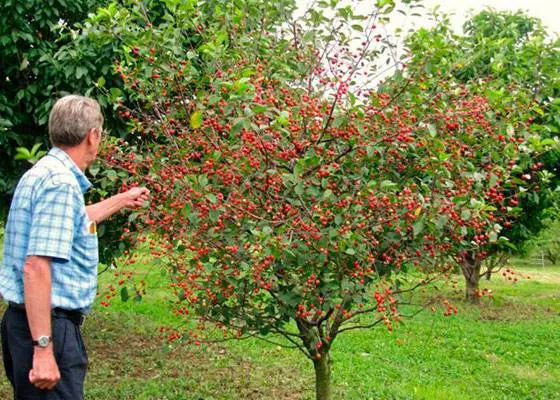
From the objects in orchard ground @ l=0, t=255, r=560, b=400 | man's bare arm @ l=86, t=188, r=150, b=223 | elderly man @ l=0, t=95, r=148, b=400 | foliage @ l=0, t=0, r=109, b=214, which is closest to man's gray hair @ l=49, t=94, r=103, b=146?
elderly man @ l=0, t=95, r=148, b=400

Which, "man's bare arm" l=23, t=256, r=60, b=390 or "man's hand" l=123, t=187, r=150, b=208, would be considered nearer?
"man's bare arm" l=23, t=256, r=60, b=390

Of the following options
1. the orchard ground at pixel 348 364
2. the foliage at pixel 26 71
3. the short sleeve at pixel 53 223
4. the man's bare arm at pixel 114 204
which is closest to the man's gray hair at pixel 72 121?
the short sleeve at pixel 53 223

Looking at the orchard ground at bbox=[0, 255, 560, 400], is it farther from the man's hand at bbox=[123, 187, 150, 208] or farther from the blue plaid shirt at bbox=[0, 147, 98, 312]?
the blue plaid shirt at bbox=[0, 147, 98, 312]

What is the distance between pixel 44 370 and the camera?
2461mm

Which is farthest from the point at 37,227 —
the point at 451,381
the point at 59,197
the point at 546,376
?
the point at 546,376

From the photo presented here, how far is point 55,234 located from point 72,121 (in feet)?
1.58

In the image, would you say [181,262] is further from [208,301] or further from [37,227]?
[37,227]

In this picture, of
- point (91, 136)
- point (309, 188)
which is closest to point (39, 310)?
point (91, 136)

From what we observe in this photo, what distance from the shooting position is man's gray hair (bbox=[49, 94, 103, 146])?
2.64 meters

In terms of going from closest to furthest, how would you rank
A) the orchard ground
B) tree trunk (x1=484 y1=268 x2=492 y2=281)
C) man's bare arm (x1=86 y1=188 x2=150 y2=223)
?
man's bare arm (x1=86 y1=188 x2=150 y2=223), the orchard ground, tree trunk (x1=484 y1=268 x2=492 y2=281)

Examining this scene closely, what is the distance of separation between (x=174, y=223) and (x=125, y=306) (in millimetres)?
7661

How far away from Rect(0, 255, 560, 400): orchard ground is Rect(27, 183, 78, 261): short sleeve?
6.43 feet

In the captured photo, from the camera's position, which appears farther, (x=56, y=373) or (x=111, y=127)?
(x=111, y=127)

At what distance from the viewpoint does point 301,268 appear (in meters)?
3.47
